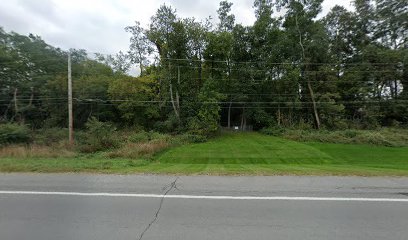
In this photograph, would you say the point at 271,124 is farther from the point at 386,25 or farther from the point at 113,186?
the point at 113,186

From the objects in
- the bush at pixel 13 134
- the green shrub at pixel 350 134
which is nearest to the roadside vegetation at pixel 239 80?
the green shrub at pixel 350 134

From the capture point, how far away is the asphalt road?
4152mm

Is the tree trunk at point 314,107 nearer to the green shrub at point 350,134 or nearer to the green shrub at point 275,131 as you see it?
the green shrub at point 275,131

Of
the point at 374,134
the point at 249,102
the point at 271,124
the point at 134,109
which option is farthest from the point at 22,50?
the point at 374,134

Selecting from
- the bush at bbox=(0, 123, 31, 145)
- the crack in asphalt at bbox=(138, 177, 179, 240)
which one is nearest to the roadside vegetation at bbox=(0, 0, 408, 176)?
the bush at bbox=(0, 123, 31, 145)

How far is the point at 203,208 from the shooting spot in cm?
530

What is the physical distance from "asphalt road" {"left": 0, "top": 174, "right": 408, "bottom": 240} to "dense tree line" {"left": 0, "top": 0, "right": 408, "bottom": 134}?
24057 mm

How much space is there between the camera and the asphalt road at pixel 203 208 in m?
4.15

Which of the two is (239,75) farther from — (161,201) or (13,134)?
(161,201)

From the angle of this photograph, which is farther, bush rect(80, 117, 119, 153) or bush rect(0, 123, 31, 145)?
bush rect(0, 123, 31, 145)

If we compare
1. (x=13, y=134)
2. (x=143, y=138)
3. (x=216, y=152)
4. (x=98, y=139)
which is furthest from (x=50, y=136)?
(x=216, y=152)

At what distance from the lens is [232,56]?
133 feet

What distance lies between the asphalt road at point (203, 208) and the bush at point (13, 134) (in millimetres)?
20475

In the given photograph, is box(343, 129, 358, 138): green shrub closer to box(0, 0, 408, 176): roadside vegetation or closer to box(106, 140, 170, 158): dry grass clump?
box(0, 0, 408, 176): roadside vegetation
